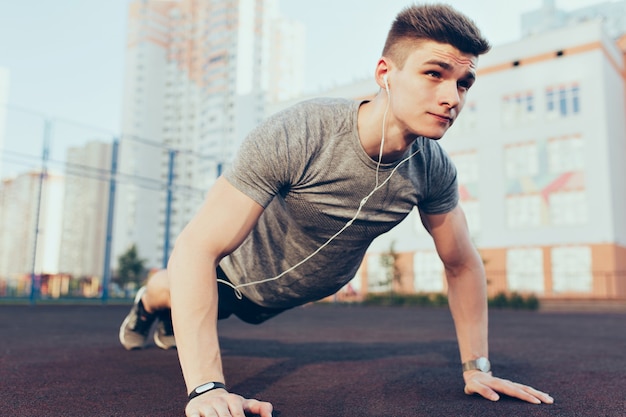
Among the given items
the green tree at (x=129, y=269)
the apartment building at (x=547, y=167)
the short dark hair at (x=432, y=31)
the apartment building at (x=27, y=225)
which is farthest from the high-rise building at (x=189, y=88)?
the short dark hair at (x=432, y=31)

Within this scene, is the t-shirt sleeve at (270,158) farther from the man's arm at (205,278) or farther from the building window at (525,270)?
the building window at (525,270)

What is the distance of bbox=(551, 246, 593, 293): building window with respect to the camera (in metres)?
18.9

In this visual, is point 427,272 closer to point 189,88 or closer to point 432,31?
point 432,31

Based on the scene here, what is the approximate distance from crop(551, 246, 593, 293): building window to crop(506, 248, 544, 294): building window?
1.69 feet

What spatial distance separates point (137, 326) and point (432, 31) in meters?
2.42

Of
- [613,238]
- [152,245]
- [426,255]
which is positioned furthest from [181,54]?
[613,238]

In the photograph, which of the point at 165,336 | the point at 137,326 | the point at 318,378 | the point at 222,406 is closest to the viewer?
the point at 222,406

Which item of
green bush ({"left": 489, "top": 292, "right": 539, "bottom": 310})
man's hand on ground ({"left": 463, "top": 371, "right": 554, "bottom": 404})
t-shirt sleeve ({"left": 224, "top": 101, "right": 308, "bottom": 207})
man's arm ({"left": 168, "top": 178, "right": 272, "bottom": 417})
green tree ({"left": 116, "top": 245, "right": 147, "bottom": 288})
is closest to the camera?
man's arm ({"left": 168, "top": 178, "right": 272, "bottom": 417})

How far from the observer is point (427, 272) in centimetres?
2284

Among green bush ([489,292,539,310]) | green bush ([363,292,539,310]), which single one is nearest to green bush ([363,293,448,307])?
green bush ([363,292,539,310])

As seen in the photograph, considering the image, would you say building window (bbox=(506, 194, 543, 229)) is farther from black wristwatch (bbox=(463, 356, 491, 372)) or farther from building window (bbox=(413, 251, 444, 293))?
black wristwatch (bbox=(463, 356, 491, 372))

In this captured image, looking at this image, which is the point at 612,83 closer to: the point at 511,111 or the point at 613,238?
the point at 511,111

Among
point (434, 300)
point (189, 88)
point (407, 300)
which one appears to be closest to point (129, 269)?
point (407, 300)

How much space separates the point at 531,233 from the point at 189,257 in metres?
20.9
